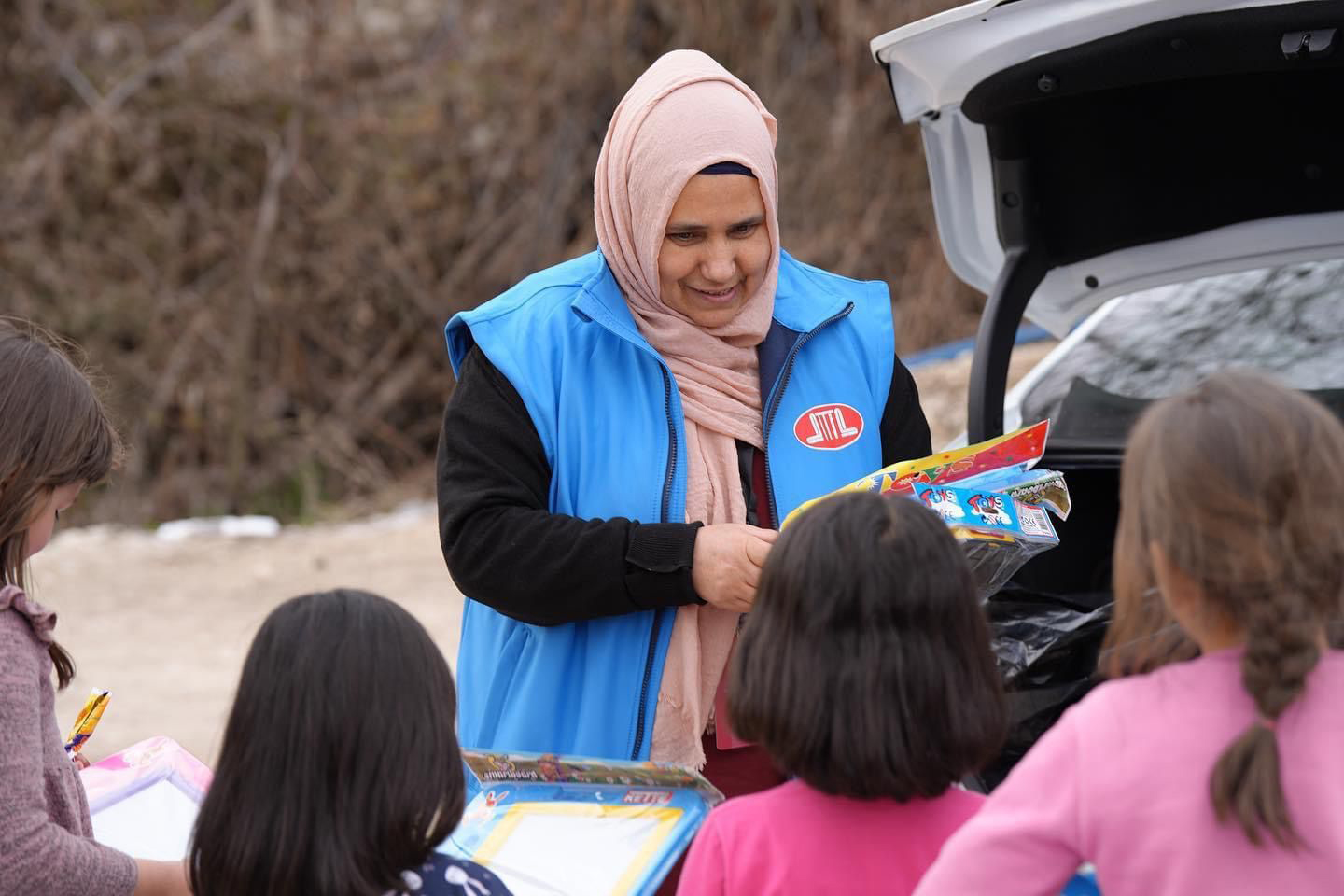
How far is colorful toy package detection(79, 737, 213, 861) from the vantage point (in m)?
2.38

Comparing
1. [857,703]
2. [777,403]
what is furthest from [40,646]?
[777,403]

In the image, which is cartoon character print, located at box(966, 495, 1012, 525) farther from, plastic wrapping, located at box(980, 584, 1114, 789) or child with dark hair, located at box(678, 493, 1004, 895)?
plastic wrapping, located at box(980, 584, 1114, 789)

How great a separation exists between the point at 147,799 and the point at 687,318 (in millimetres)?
1166

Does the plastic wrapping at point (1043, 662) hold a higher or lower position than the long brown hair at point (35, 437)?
lower

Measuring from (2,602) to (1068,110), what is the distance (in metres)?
2.21

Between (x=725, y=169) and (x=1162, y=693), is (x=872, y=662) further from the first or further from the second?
(x=725, y=169)

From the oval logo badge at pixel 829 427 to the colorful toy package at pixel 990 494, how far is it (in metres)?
0.26

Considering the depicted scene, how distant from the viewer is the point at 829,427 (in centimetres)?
265

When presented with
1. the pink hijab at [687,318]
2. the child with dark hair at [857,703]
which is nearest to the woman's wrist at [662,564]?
the pink hijab at [687,318]

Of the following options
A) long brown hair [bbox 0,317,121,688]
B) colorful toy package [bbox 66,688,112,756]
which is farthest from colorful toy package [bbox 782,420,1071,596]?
colorful toy package [bbox 66,688,112,756]

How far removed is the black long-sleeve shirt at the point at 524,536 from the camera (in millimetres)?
2459

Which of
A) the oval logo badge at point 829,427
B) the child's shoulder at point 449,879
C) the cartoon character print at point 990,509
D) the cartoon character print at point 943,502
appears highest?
the oval logo badge at point 829,427

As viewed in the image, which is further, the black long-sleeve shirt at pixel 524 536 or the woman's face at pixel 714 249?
the woman's face at pixel 714 249

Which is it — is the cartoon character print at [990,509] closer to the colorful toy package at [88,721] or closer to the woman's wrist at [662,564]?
the woman's wrist at [662,564]
